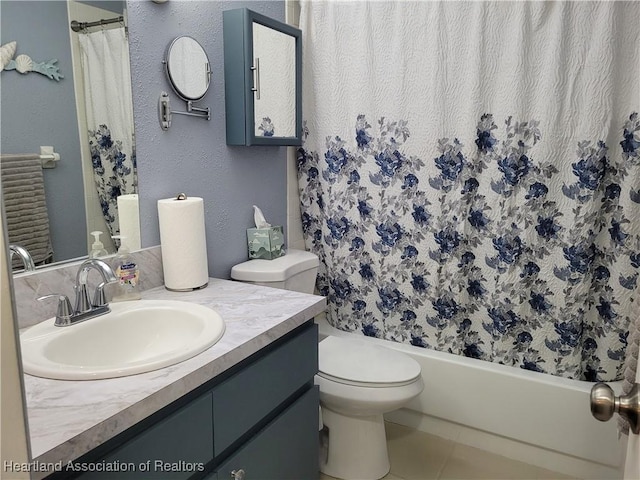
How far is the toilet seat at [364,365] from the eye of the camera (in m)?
1.76

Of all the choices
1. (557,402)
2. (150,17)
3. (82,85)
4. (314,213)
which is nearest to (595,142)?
(557,402)

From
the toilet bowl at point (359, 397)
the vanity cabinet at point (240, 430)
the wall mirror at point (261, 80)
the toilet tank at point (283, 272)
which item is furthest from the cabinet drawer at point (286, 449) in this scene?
the wall mirror at point (261, 80)

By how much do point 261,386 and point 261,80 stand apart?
117cm

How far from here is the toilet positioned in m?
1.75

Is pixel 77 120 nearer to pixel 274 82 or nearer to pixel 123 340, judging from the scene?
pixel 123 340

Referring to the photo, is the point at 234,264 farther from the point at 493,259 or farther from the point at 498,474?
the point at 498,474

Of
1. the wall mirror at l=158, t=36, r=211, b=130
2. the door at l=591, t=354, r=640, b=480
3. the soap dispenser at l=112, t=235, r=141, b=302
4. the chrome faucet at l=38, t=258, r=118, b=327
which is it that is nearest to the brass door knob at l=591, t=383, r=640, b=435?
the door at l=591, t=354, r=640, b=480

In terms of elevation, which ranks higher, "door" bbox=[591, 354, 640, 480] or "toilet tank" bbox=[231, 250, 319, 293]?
"door" bbox=[591, 354, 640, 480]

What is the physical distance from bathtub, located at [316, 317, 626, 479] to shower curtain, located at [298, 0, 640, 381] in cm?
9

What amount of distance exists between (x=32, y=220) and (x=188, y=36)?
806 millimetres

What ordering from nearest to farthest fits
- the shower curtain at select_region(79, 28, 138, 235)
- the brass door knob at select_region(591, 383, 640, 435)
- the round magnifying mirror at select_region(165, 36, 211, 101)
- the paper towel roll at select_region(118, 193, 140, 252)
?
1. the brass door knob at select_region(591, 383, 640, 435)
2. the shower curtain at select_region(79, 28, 138, 235)
3. the paper towel roll at select_region(118, 193, 140, 252)
4. the round magnifying mirror at select_region(165, 36, 211, 101)

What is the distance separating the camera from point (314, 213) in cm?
239

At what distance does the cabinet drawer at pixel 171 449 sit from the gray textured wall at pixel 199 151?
0.68 meters

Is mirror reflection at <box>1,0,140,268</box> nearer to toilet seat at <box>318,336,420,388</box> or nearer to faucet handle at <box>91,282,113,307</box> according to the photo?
faucet handle at <box>91,282,113,307</box>
